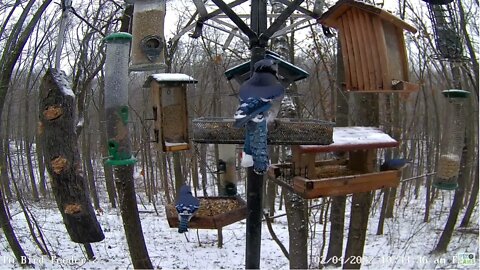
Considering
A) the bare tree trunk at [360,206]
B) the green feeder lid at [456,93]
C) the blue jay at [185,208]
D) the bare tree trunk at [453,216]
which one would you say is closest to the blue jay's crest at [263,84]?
the blue jay at [185,208]

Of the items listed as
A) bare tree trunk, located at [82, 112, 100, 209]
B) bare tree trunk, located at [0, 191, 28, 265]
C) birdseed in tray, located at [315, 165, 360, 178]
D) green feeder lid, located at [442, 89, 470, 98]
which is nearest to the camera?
birdseed in tray, located at [315, 165, 360, 178]

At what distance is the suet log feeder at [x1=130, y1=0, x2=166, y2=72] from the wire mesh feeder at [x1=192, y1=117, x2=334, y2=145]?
98 cm

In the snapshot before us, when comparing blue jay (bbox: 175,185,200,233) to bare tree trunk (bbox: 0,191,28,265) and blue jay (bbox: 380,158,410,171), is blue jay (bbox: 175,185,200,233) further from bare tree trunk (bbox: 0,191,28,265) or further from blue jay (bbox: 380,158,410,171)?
bare tree trunk (bbox: 0,191,28,265)

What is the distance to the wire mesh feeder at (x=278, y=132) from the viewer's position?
2.54 m

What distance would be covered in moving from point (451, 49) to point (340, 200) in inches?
105

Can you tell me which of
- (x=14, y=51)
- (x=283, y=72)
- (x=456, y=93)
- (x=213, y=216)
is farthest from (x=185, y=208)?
(x=14, y=51)

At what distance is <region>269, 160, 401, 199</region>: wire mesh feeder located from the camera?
9.58 ft

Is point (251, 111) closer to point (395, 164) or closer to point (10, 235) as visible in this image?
point (395, 164)

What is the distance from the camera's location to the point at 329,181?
2.99 meters

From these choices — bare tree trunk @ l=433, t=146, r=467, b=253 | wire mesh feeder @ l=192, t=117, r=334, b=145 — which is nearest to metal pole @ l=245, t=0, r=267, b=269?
wire mesh feeder @ l=192, t=117, r=334, b=145

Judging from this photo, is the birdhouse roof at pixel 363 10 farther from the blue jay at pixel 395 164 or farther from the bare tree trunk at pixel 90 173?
the bare tree trunk at pixel 90 173

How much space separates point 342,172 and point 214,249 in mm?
6174

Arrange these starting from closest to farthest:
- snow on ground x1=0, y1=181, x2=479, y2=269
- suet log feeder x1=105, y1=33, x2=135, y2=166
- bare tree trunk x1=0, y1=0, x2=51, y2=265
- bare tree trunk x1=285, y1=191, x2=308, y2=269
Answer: suet log feeder x1=105, y1=33, x2=135, y2=166 < bare tree trunk x1=0, y1=0, x2=51, y2=265 < bare tree trunk x1=285, y1=191, x2=308, y2=269 < snow on ground x1=0, y1=181, x2=479, y2=269

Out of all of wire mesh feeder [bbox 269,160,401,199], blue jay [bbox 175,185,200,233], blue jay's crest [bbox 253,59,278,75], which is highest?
blue jay's crest [bbox 253,59,278,75]
